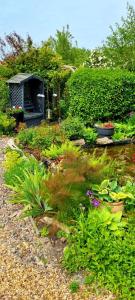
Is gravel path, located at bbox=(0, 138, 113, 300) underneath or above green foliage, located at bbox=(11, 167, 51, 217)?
underneath

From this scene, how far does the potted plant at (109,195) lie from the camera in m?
6.48

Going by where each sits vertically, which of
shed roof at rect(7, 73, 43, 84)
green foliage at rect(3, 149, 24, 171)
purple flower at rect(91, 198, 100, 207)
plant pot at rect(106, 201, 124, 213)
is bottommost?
green foliage at rect(3, 149, 24, 171)

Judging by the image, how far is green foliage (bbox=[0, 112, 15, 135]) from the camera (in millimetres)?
14141

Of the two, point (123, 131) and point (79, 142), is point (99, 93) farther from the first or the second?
point (79, 142)

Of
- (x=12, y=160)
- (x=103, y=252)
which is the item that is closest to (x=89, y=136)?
(x=12, y=160)

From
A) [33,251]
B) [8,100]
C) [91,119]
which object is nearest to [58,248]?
[33,251]

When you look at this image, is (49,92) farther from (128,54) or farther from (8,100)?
(128,54)

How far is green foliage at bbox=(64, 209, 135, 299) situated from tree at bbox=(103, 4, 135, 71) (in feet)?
44.4

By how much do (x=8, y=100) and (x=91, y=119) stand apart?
3.08m

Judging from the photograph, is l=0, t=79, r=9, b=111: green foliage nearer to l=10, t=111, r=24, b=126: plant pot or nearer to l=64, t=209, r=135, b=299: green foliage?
l=10, t=111, r=24, b=126: plant pot

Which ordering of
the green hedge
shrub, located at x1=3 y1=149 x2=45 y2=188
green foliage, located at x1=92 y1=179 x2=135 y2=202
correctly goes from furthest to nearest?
the green hedge → shrub, located at x1=3 y1=149 x2=45 y2=188 → green foliage, located at x1=92 y1=179 x2=135 y2=202

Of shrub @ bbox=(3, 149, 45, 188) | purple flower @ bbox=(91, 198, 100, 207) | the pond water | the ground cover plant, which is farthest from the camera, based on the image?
the pond water

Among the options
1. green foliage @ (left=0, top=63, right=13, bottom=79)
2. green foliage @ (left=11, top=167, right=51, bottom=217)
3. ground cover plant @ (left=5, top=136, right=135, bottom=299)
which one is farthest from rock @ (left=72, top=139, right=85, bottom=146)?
green foliage @ (left=11, top=167, right=51, bottom=217)

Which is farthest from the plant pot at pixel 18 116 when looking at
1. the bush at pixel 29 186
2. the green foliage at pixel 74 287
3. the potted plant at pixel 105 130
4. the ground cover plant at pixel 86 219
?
the green foliage at pixel 74 287
